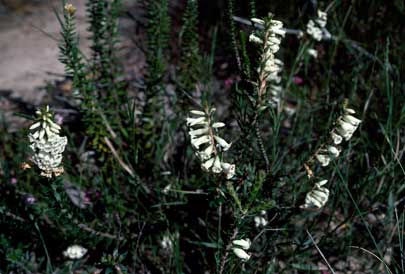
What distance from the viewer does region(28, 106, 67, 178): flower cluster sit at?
1730 millimetres

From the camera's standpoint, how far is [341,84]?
3551mm

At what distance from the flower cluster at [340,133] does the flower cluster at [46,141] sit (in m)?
1.02

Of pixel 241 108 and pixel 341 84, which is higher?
pixel 241 108

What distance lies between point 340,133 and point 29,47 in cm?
371

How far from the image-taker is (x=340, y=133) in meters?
1.82

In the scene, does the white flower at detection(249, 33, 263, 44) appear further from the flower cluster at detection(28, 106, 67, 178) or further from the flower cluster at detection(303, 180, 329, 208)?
the flower cluster at detection(28, 106, 67, 178)

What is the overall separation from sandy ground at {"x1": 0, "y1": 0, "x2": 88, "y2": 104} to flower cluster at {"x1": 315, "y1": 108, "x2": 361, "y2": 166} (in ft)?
8.28

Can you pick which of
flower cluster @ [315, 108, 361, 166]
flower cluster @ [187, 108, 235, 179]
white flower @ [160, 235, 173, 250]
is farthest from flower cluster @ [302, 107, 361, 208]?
white flower @ [160, 235, 173, 250]

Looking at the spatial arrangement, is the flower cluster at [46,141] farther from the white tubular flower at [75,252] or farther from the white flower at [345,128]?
the white flower at [345,128]

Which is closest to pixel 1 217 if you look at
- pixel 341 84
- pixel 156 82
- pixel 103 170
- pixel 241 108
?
pixel 103 170

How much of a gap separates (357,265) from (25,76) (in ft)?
10.4

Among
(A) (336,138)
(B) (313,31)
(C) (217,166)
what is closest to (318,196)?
(A) (336,138)

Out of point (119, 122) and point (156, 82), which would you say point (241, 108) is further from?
point (119, 122)

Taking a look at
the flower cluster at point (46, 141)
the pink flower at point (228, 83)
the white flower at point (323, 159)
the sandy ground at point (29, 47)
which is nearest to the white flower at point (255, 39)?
the white flower at point (323, 159)
